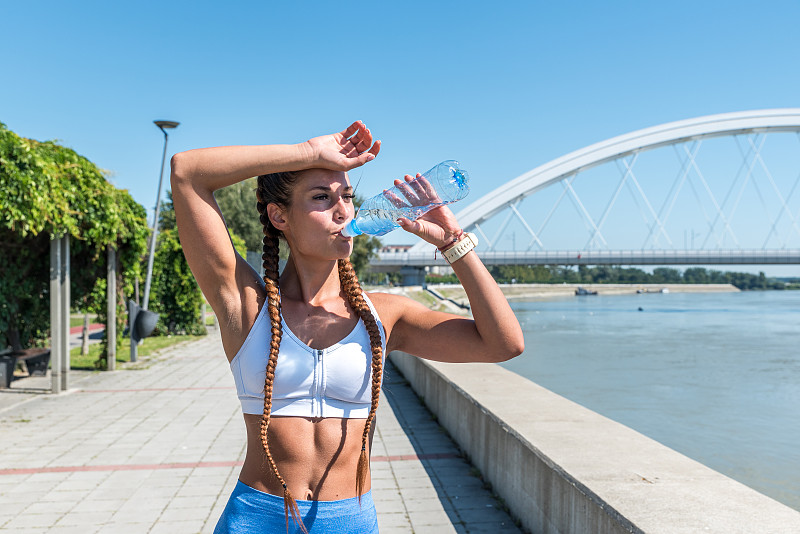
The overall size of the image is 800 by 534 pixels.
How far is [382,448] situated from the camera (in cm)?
623

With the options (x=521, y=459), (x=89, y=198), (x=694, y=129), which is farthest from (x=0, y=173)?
(x=694, y=129)

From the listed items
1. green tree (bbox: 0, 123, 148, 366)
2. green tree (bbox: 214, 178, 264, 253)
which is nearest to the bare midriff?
green tree (bbox: 0, 123, 148, 366)

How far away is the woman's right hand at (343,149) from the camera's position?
1.49 metres

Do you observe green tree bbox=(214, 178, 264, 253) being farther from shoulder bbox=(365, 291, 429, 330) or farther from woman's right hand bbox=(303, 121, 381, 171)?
woman's right hand bbox=(303, 121, 381, 171)

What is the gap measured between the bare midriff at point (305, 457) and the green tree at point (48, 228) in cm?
724

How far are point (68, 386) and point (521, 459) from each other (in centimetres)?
772

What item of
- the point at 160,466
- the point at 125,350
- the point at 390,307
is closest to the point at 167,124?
the point at 125,350

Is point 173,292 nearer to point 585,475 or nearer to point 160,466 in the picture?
point 160,466

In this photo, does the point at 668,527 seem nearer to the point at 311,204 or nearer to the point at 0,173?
the point at 311,204

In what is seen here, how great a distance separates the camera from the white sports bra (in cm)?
154

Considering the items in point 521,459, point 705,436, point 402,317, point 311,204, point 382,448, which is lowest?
point 705,436

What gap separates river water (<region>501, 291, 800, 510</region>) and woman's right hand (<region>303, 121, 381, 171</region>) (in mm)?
6601

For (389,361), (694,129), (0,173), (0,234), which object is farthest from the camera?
(694,129)

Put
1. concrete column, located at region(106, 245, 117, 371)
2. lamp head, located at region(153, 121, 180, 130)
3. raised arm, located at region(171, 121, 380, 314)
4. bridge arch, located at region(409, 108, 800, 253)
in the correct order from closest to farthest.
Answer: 1. raised arm, located at region(171, 121, 380, 314)
2. concrete column, located at region(106, 245, 117, 371)
3. lamp head, located at region(153, 121, 180, 130)
4. bridge arch, located at region(409, 108, 800, 253)
